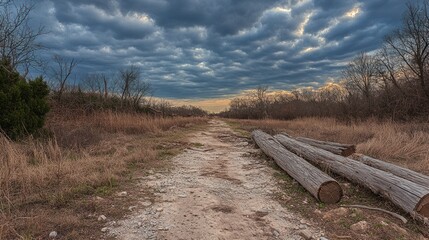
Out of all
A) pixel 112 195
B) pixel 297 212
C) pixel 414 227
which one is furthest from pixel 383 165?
pixel 112 195

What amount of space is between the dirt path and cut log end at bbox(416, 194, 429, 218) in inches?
65.9

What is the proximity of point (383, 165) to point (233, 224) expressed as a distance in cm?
489

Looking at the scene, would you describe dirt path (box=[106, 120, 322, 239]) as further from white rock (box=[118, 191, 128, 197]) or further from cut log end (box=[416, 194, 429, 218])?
cut log end (box=[416, 194, 429, 218])

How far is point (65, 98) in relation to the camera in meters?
17.3

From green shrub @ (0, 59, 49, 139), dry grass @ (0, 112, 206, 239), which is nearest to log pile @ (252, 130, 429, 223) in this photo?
dry grass @ (0, 112, 206, 239)

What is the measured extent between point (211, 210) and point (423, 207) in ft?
10.6

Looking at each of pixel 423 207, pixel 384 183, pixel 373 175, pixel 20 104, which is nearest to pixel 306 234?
pixel 423 207

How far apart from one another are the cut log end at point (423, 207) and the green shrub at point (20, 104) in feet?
33.3

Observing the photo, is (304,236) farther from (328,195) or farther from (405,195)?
(405,195)

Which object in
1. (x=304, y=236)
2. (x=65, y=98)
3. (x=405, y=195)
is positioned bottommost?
(x=304, y=236)

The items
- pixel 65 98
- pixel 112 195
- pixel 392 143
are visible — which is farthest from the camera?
pixel 65 98

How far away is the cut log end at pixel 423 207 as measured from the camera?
4238 millimetres

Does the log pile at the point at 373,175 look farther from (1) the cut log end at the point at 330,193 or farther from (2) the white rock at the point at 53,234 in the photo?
(2) the white rock at the point at 53,234

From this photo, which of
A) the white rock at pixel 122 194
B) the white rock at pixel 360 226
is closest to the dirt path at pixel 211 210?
the white rock at pixel 122 194
